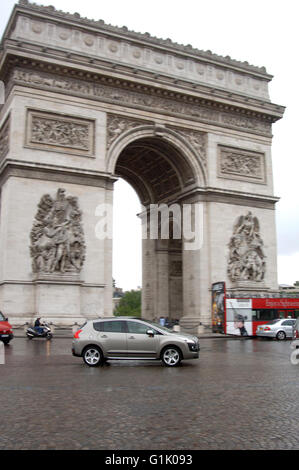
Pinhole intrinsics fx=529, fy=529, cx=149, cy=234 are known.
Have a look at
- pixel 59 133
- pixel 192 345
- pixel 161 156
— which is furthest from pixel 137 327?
pixel 161 156

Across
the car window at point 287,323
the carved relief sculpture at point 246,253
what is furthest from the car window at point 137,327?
the carved relief sculpture at point 246,253

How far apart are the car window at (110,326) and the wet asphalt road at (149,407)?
3.05ft

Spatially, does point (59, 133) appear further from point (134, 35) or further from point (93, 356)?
point (93, 356)

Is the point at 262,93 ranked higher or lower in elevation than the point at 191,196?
higher

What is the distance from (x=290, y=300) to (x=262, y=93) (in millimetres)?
14290

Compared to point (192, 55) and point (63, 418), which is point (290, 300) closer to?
point (192, 55)

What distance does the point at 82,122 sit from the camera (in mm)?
29141

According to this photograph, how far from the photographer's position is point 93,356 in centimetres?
1362

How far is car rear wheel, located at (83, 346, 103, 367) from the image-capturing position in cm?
1360

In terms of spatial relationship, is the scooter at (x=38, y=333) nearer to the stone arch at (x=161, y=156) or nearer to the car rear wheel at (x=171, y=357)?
the stone arch at (x=161, y=156)

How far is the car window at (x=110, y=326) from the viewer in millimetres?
13695

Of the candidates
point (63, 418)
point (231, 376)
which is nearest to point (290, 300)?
point (231, 376)

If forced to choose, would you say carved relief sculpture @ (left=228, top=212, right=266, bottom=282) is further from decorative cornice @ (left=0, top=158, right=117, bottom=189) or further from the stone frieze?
decorative cornice @ (left=0, top=158, right=117, bottom=189)

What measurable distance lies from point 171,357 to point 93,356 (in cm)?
201
